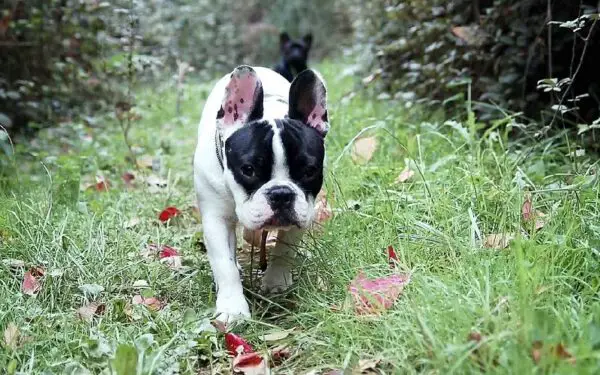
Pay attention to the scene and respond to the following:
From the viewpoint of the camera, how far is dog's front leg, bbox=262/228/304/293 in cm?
285

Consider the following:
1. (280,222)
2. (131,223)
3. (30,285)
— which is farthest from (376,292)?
(131,223)

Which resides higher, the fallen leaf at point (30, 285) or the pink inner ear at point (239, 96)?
the pink inner ear at point (239, 96)

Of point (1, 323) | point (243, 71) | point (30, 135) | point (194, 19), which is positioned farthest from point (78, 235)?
point (194, 19)

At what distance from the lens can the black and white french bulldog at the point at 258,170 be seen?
8.09ft

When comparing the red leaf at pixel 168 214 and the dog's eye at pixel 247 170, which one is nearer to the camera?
the dog's eye at pixel 247 170


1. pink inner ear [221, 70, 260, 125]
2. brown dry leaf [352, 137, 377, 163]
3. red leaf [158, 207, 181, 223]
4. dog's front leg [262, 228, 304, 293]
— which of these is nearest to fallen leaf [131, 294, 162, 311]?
dog's front leg [262, 228, 304, 293]

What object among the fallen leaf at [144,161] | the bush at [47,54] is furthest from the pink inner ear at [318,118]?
the bush at [47,54]

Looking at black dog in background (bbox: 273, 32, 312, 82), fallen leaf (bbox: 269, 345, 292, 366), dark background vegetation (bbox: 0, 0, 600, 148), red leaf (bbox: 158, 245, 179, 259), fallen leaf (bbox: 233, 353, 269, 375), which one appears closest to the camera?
fallen leaf (bbox: 233, 353, 269, 375)

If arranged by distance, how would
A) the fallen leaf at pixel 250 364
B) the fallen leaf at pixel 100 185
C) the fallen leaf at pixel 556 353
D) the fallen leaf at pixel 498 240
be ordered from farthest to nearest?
the fallen leaf at pixel 100 185
the fallen leaf at pixel 498 240
the fallen leaf at pixel 250 364
the fallen leaf at pixel 556 353

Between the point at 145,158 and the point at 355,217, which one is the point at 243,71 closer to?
the point at 355,217

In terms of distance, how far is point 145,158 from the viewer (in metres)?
4.98

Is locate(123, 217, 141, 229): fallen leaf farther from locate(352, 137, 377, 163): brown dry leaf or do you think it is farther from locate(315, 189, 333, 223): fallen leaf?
locate(352, 137, 377, 163): brown dry leaf

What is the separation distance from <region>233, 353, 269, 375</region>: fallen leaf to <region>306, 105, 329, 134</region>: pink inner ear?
0.84 m

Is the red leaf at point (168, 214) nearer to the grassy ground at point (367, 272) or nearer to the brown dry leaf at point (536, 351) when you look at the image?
the grassy ground at point (367, 272)
